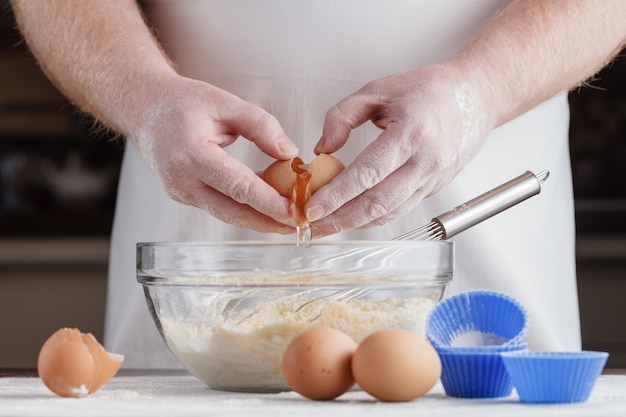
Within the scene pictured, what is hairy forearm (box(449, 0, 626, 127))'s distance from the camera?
1.00 m

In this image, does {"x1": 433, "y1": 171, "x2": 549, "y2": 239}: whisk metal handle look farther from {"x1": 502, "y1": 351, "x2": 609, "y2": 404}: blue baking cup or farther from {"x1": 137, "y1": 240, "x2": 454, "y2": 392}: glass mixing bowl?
{"x1": 502, "y1": 351, "x2": 609, "y2": 404}: blue baking cup

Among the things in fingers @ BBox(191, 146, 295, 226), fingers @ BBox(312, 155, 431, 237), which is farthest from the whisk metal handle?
fingers @ BBox(191, 146, 295, 226)

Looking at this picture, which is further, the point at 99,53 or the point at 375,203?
the point at 99,53

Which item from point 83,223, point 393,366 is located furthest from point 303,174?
point 83,223

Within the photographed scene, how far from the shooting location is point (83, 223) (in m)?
2.82

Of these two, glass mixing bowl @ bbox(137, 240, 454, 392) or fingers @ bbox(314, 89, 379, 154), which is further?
fingers @ bbox(314, 89, 379, 154)

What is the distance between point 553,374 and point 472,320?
0.49 ft

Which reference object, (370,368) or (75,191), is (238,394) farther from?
(75,191)

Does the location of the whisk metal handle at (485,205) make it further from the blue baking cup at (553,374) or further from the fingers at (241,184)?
the blue baking cup at (553,374)

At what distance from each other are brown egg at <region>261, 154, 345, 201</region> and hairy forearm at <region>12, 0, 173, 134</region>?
0.53ft

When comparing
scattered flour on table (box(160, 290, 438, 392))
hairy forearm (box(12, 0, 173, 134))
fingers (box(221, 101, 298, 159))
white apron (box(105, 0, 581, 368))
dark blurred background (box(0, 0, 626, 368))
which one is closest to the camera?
scattered flour on table (box(160, 290, 438, 392))

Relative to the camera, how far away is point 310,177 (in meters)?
0.85

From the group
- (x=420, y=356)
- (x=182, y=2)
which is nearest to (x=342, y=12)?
(x=182, y=2)

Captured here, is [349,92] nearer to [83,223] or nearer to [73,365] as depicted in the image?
[73,365]
